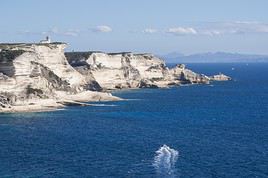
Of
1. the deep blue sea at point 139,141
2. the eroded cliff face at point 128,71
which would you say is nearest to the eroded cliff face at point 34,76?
the deep blue sea at point 139,141

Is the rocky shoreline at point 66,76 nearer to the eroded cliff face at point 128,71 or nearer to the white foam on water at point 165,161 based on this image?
the eroded cliff face at point 128,71

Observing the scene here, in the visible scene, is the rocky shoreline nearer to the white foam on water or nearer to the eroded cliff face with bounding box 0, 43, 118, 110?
Result: the eroded cliff face with bounding box 0, 43, 118, 110

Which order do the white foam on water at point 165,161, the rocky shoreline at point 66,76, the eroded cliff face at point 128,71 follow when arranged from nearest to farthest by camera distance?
the white foam on water at point 165,161 → the rocky shoreline at point 66,76 → the eroded cliff face at point 128,71

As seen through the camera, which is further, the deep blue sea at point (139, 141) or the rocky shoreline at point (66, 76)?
the rocky shoreline at point (66, 76)

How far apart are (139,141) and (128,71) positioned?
9432 centimetres

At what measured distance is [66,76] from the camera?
133000 millimetres

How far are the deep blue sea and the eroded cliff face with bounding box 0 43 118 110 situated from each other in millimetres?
6438

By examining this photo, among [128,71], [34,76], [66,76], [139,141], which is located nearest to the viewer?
[139,141]

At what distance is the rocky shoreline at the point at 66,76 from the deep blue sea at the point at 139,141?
21.3ft

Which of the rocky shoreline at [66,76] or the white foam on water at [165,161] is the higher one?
the rocky shoreline at [66,76]

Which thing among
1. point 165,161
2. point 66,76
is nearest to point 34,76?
point 66,76

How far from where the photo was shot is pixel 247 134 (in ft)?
269

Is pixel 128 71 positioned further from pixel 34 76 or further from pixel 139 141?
pixel 139 141

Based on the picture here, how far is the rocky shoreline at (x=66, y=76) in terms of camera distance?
109 meters
